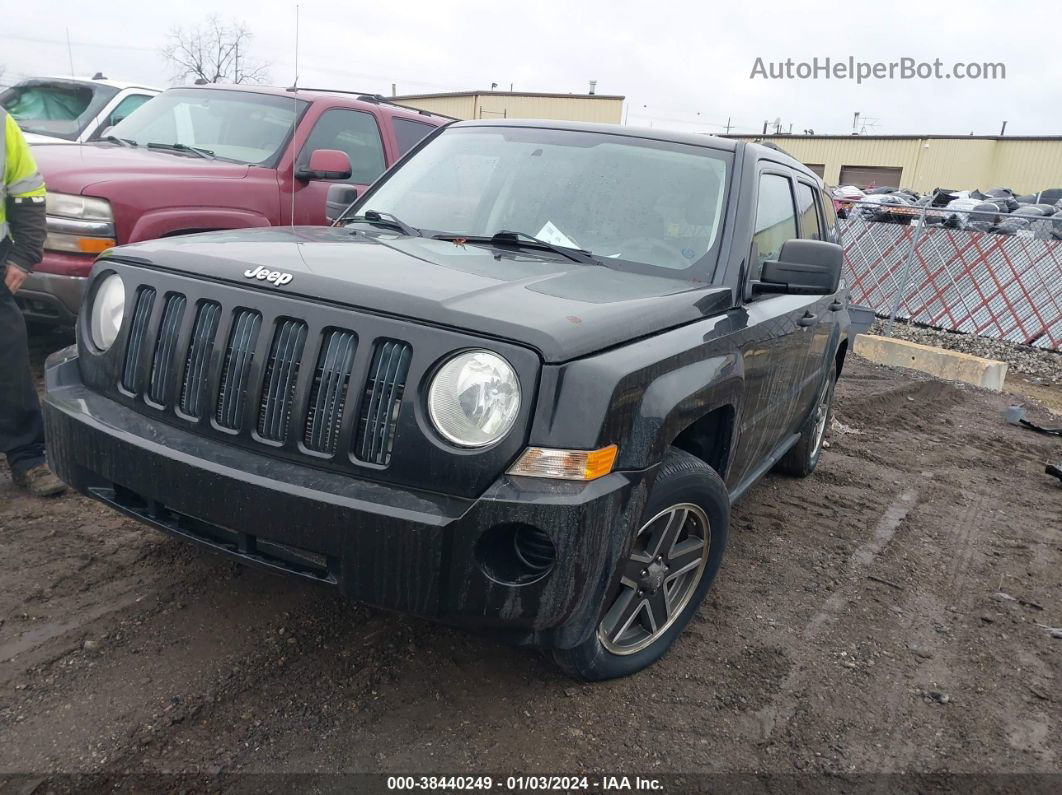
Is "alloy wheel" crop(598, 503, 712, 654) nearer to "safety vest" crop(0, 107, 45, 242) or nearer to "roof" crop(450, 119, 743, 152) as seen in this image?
"roof" crop(450, 119, 743, 152)

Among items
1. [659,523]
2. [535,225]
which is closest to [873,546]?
[659,523]

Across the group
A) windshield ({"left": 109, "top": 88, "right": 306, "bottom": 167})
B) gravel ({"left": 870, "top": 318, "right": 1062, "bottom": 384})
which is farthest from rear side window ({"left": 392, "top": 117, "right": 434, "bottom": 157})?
gravel ({"left": 870, "top": 318, "right": 1062, "bottom": 384})

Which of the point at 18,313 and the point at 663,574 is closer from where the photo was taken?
the point at 663,574

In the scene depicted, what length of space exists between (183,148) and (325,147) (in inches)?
39.0

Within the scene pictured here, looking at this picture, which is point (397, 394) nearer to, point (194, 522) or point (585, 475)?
point (585, 475)

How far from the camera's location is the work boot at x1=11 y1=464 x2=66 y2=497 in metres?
3.88

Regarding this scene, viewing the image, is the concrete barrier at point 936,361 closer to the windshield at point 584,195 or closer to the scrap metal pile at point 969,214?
the scrap metal pile at point 969,214

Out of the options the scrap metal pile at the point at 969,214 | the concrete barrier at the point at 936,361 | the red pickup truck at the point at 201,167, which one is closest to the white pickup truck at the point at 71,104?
the red pickup truck at the point at 201,167

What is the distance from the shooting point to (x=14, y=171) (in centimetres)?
380

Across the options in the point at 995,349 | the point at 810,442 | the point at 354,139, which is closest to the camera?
the point at 810,442

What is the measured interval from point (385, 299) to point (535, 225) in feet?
3.89

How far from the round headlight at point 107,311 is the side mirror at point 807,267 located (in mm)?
2368

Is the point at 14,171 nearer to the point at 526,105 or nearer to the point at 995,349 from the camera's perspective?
the point at 995,349

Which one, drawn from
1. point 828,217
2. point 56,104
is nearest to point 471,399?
point 828,217
